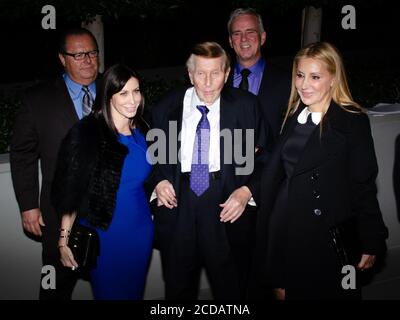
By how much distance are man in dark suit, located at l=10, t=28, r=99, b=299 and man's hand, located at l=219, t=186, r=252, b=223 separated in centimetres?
122

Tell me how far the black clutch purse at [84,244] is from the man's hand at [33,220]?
2.11ft

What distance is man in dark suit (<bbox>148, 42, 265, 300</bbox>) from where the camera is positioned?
3.56 metres

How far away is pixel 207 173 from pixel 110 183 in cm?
64

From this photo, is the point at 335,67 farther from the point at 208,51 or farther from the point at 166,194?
the point at 166,194

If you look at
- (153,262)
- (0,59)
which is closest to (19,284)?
(153,262)

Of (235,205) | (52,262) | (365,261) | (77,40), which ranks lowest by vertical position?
(52,262)

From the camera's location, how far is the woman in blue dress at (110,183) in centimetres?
330

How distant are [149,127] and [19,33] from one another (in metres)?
20.3

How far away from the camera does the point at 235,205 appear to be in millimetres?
3559

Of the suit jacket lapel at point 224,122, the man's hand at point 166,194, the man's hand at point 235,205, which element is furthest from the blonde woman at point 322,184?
the man's hand at point 166,194

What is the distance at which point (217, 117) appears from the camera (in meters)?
3.65

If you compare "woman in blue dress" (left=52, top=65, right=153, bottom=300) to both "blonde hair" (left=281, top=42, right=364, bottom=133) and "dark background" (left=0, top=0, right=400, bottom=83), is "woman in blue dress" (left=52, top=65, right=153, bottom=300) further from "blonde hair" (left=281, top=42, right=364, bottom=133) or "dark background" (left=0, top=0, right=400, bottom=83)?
"dark background" (left=0, top=0, right=400, bottom=83)

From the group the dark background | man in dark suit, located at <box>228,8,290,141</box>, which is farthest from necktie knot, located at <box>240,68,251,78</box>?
the dark background

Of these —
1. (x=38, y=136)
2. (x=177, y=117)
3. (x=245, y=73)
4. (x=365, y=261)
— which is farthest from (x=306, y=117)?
(x=38, y=136)
